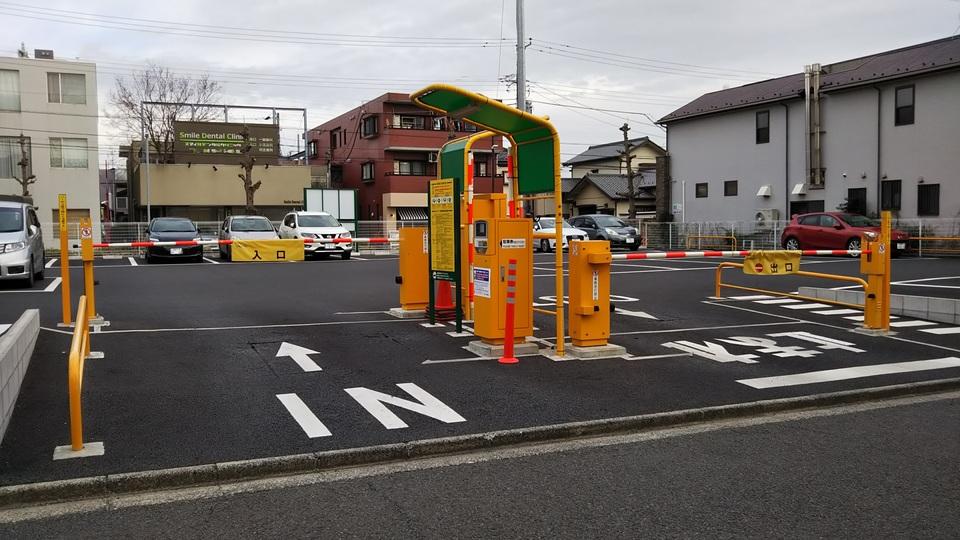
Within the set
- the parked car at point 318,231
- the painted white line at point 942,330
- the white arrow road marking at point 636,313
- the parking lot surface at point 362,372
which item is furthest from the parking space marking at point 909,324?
the parked car at point 318,231

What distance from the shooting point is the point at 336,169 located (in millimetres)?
56969

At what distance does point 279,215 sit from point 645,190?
23.9 meters

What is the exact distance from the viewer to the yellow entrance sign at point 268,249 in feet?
81.9

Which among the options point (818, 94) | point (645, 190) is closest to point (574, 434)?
point (818, 94)

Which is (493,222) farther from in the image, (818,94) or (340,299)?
(818,94)

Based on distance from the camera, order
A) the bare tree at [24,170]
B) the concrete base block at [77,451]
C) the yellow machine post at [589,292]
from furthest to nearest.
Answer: the bare tree at [24,170] → the yellow machine post at [589,292] → the concrete base block at [77,451]

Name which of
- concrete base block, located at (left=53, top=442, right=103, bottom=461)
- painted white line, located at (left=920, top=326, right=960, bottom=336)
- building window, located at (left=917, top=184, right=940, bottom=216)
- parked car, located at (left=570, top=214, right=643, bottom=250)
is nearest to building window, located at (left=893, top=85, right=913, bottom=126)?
building window, located at (left=917, top=184, right=940, bottom=216)

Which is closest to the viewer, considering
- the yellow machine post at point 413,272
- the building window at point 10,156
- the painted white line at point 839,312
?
the yellow machine post at point 413,272

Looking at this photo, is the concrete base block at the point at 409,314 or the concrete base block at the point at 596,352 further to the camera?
the concrete base block at the point at 409,314

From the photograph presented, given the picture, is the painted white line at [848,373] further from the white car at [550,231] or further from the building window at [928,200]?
the building window at [928,200]

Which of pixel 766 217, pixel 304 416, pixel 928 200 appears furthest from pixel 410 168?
pixel 304 416

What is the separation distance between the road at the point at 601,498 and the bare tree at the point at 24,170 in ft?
121

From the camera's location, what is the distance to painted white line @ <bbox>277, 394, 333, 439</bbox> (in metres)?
5.79

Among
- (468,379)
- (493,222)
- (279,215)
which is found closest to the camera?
(468,379)
